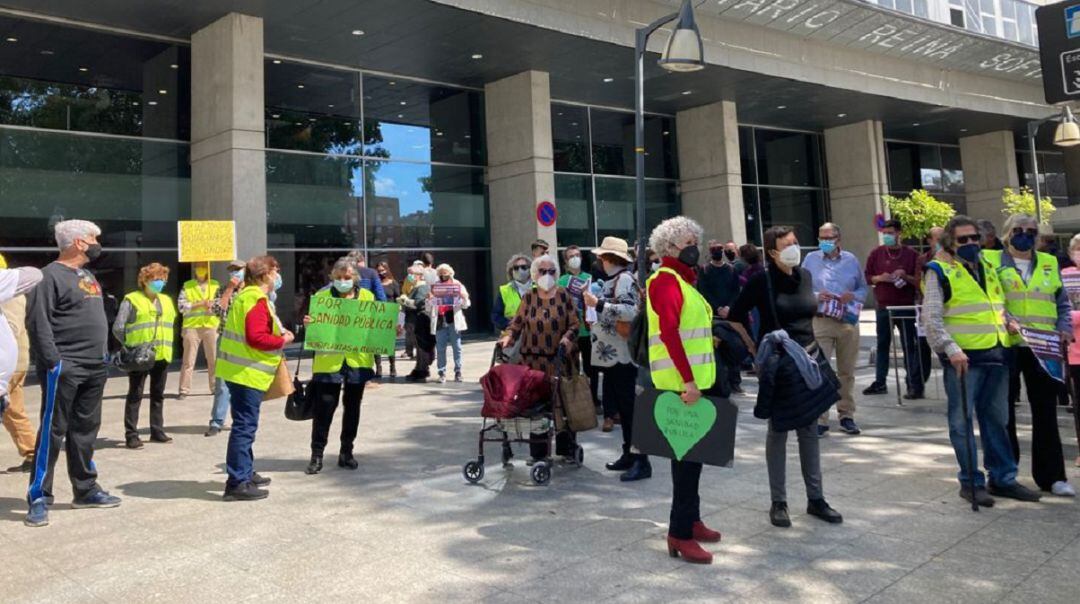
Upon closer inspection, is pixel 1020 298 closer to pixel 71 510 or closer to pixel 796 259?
pixel 796 259

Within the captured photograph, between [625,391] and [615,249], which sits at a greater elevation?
[615,249]

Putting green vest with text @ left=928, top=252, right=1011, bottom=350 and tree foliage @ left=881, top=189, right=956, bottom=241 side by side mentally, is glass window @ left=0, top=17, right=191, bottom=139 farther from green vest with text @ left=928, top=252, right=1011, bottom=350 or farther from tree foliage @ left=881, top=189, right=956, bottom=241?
tree foliage @ left=881, top=189, right=956, bottom=241

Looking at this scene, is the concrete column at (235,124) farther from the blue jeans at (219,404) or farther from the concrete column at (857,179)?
the concrete column at (857,179)

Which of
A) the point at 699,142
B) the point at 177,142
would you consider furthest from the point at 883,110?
the point at 177,142

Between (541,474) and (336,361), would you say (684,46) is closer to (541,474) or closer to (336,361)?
(336,361)

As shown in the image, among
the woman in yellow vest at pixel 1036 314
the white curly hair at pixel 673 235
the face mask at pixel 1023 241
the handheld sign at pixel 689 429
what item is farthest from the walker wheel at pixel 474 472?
the face mask at pixel 1023 241

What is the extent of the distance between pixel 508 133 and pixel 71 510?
15.8 metres

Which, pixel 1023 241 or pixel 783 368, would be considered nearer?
pixel 783 368

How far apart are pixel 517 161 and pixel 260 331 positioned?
14617 mm

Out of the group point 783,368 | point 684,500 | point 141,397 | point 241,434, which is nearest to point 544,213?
point 141,397

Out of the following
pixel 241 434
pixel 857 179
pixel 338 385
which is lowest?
pixel 241 434

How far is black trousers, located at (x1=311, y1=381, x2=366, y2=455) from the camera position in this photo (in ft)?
20.2

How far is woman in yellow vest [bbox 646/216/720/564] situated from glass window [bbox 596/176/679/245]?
59.1 ft

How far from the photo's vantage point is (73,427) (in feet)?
16.9
